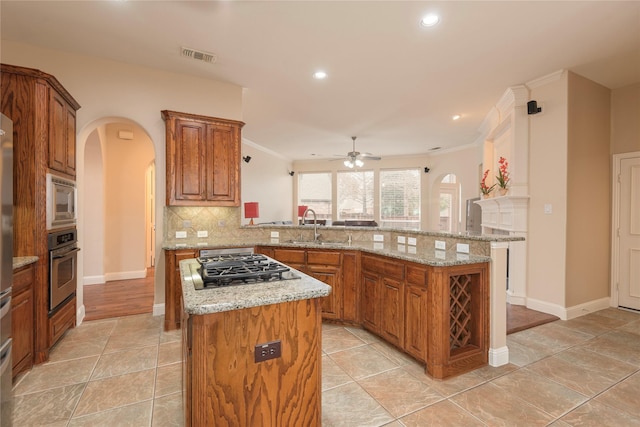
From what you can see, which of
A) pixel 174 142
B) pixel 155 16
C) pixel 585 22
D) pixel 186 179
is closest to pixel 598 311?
pixel 585 22

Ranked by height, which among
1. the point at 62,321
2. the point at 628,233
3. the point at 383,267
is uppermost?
the point at 628,233

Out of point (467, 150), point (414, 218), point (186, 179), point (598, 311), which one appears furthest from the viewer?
point (414, 218)

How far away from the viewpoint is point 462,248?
2.76m

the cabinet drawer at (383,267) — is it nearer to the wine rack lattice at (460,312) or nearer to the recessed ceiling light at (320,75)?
the wine rack lattice at (460,312)

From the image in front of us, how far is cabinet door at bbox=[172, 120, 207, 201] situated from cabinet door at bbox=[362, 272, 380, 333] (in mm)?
2304

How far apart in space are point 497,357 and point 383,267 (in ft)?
3.94

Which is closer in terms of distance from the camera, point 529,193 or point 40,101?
point 40,101

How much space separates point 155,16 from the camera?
268cm

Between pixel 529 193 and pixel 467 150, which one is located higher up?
pixel 467 150

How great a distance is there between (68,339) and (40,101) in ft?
7.57

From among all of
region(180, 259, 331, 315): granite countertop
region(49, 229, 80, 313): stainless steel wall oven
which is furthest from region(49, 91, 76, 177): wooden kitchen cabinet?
region(180, 259, 331, 315): granite countertop

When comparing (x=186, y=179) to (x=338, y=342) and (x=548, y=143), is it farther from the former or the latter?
(x=548, y=143)

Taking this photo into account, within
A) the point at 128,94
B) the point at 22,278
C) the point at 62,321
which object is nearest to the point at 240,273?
the point at 22,278

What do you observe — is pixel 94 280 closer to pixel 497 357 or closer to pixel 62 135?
pixel 62 135
